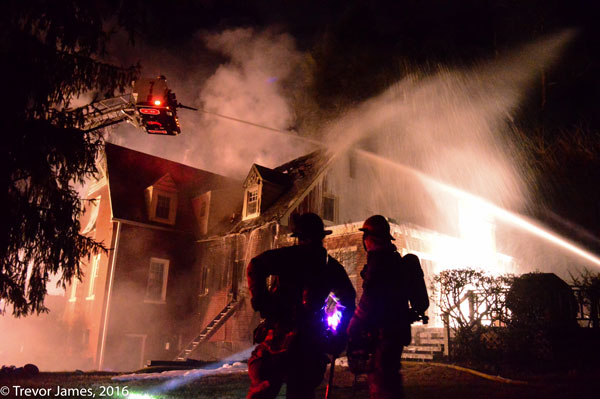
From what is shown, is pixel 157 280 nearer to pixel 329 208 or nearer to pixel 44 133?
pixel 329 208

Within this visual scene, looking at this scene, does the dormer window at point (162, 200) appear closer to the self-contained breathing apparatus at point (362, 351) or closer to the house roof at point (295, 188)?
the house roof at point (295, 188)

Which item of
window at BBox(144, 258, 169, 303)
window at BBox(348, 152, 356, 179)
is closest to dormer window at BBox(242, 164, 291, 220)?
window at BBox(348, 152, 356, 179)

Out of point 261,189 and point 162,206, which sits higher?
point 261,189

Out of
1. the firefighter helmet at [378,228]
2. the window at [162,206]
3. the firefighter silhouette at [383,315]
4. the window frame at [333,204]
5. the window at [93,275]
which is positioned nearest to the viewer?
the firefighter silhouette at [383,315]

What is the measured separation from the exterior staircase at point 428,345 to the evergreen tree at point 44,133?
8.30 m

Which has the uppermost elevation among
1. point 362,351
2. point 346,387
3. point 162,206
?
point 162,206

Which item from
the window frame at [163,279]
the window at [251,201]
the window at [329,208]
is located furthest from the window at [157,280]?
the window at [329,208]

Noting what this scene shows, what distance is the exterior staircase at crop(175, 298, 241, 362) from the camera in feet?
60.4

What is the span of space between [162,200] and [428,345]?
1527cm

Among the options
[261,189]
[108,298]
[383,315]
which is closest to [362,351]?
[383,315]

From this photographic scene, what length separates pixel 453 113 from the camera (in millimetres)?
19656

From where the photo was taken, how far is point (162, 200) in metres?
22.1

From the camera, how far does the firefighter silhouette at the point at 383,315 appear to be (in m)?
3.70

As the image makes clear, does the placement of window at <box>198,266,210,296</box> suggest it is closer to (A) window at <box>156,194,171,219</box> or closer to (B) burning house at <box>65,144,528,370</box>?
(B) burning house at <box>65,144,528,370</box>
